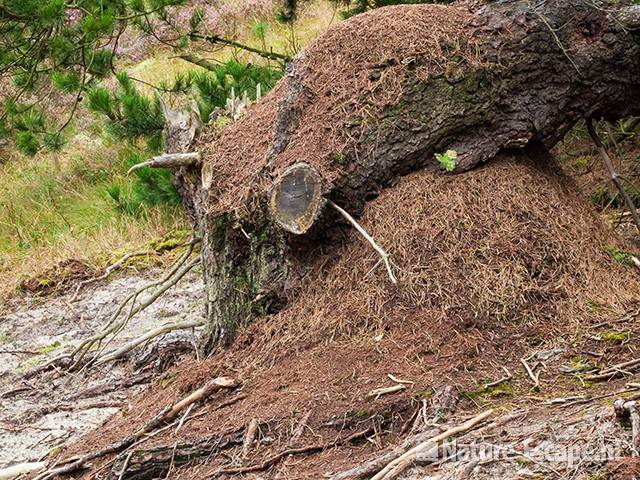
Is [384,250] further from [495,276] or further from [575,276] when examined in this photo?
[575,276]

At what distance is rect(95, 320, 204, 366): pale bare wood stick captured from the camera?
5.43 metres

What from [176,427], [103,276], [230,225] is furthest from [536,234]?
[103,276]

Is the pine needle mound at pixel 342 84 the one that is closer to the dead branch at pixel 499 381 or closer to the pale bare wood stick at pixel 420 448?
the dead branch at pixel 499 381

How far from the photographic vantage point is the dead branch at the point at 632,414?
2.78 metres

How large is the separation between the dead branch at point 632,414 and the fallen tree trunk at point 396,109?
187 centimetres

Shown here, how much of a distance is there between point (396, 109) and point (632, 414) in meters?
2.12

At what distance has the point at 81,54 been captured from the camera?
794cm

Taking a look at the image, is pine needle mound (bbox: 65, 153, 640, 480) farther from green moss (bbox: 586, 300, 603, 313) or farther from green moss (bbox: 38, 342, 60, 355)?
green moss (bbox: 38, 342, 60, 355)

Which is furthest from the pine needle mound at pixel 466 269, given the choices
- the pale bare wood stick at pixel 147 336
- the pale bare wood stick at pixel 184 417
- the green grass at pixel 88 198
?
the green grass at pixel 88 198

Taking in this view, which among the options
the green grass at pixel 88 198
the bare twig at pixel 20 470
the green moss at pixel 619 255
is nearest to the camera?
the bare twig at pixel 20 470

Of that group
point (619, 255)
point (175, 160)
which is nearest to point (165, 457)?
point (175, 160)

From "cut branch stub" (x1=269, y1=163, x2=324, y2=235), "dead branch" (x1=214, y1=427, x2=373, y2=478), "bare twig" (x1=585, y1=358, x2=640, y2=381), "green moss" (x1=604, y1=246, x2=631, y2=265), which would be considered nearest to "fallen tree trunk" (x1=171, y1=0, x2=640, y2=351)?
"cut branch stub" (x1=269, y1=163, x2=324, y2=235)

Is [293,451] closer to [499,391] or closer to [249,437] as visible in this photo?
[249,437]

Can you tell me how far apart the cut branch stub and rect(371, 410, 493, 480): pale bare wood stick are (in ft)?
4.51
